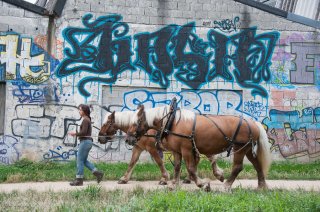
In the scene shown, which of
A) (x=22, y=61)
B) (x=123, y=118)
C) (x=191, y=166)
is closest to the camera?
(x=191, y=166)

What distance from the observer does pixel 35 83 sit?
13.6 meters

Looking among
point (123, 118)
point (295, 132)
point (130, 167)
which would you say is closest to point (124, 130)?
point (123, 118)

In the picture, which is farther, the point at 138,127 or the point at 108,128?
the point at 108,128

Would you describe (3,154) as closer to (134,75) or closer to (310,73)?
(134,75)

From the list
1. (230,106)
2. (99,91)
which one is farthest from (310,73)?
(99,91)

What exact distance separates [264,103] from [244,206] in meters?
8.96

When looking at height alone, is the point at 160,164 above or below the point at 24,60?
below

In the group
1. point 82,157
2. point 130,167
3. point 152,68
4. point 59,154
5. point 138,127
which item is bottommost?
point 59,154

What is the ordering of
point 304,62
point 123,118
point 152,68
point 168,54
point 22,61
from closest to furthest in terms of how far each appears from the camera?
point 123,118
point 22,61
point 152,68
point 168,54
point 304,62

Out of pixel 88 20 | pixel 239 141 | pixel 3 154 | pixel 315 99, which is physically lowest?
pixel 3 154

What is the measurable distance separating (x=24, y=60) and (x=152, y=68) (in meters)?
3.88

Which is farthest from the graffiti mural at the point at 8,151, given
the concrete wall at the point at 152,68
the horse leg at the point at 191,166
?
the horse leg at the point at 191,166

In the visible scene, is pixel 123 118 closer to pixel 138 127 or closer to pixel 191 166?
pixel 138 127

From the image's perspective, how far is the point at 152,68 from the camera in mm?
14375
